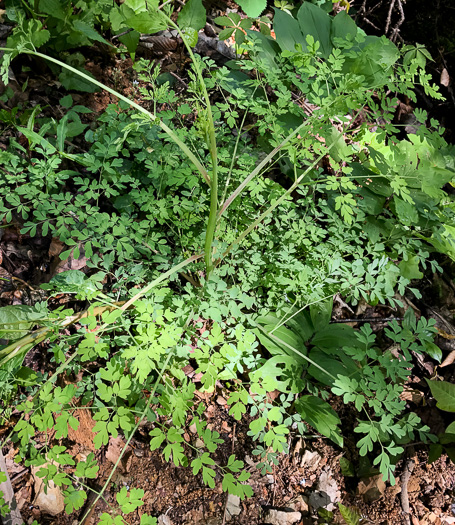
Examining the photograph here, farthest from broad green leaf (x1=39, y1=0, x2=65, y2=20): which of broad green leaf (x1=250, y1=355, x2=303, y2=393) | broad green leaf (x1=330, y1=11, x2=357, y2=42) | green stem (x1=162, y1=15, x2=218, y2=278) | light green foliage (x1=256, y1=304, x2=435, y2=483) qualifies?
broad green leaf (x1=250, y1=355, x2=303, y2=393)

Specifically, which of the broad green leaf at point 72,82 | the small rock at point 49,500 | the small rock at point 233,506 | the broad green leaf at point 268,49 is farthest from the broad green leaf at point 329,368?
the broad green leaf at point 72,82

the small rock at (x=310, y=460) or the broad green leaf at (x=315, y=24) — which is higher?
the broad green leaf at (x=315, y=24)

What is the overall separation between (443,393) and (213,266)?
1180 millimetres

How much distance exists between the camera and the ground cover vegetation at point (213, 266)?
129cm

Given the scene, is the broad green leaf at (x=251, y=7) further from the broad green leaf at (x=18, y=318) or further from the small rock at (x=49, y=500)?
the small rock at (x=49, y=500)

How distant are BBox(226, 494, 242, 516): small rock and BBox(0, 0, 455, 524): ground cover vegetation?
10 centimetres

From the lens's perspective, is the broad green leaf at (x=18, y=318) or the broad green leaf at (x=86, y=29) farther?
the broad green leaf at (x=86, y=29)

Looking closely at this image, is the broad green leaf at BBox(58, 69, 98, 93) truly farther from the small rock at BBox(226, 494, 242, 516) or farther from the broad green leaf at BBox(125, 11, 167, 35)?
the small rock at BBox(226, 494, 242, 516)

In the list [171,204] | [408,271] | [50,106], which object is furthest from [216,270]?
[50,106]

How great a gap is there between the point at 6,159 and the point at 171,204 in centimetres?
65

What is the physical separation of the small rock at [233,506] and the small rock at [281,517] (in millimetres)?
112

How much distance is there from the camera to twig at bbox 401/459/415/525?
1.70 meters

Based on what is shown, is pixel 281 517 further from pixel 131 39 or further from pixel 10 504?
pixel 131 39

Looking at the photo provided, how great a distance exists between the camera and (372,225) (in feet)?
6.34
